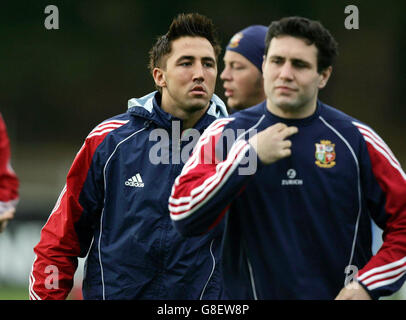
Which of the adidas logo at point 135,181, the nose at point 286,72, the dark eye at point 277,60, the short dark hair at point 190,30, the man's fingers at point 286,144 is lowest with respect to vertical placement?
the adidas logo at point 135,181

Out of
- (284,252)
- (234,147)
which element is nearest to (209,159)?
(234,147)

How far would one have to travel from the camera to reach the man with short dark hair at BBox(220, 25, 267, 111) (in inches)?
230

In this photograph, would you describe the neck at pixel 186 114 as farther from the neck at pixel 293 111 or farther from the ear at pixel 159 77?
the neck at pixel 293 111

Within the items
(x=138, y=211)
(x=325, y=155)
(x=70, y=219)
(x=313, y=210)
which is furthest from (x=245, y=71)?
(x=313, y=210)

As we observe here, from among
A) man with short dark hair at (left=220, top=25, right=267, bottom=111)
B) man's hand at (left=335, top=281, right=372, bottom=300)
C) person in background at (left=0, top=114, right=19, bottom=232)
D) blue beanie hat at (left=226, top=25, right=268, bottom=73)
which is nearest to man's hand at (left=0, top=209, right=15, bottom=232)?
person in background at (left=0, top=114, right=19, bottom=232)

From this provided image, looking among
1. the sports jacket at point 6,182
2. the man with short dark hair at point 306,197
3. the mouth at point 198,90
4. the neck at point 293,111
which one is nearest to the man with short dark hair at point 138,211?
the mouth at point 198,90

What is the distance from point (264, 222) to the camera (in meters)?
3.94

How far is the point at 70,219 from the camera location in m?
4.77

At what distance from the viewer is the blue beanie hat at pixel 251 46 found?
Answer: 237 inches

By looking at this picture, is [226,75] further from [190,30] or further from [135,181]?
[135,181]
